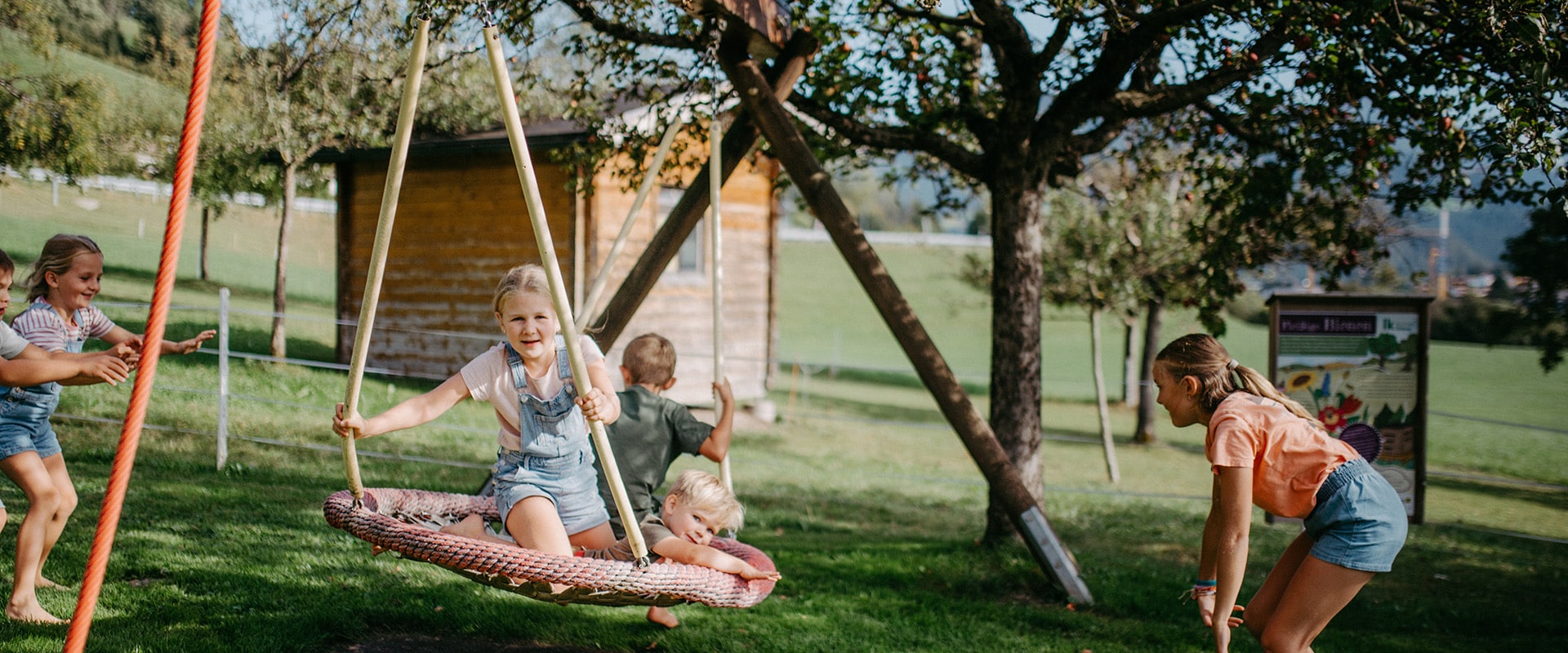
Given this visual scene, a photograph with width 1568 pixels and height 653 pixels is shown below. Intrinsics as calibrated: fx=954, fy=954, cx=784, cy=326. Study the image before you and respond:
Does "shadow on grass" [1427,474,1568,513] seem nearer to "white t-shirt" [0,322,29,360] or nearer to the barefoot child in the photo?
the barefoot child

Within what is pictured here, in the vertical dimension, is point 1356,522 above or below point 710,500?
above

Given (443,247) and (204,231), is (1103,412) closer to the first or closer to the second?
(443,247)

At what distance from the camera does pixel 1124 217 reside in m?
14.1

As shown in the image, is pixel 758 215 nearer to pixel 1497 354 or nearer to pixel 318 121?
pixel 318 121

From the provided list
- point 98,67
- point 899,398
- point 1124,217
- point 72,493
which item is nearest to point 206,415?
point 98,67

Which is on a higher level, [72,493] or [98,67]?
[98,67]

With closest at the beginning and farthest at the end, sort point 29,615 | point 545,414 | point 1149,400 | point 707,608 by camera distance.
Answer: point 545,414, point 29,615, point 707,608, point 1149,400

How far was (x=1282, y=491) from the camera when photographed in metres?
2.90

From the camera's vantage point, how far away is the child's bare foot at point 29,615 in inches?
136

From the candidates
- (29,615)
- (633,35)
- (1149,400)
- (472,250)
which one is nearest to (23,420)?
(29,615)

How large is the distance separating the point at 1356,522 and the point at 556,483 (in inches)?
98.1

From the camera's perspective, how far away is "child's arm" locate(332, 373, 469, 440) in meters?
2.85

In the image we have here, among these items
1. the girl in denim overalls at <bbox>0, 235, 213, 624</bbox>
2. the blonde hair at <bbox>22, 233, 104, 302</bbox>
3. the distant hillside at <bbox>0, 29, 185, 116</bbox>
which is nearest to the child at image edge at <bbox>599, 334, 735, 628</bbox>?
the girl in denim overalls at <bbox>0, 235, 213, 624</bbox>

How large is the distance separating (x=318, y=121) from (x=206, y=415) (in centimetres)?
385
